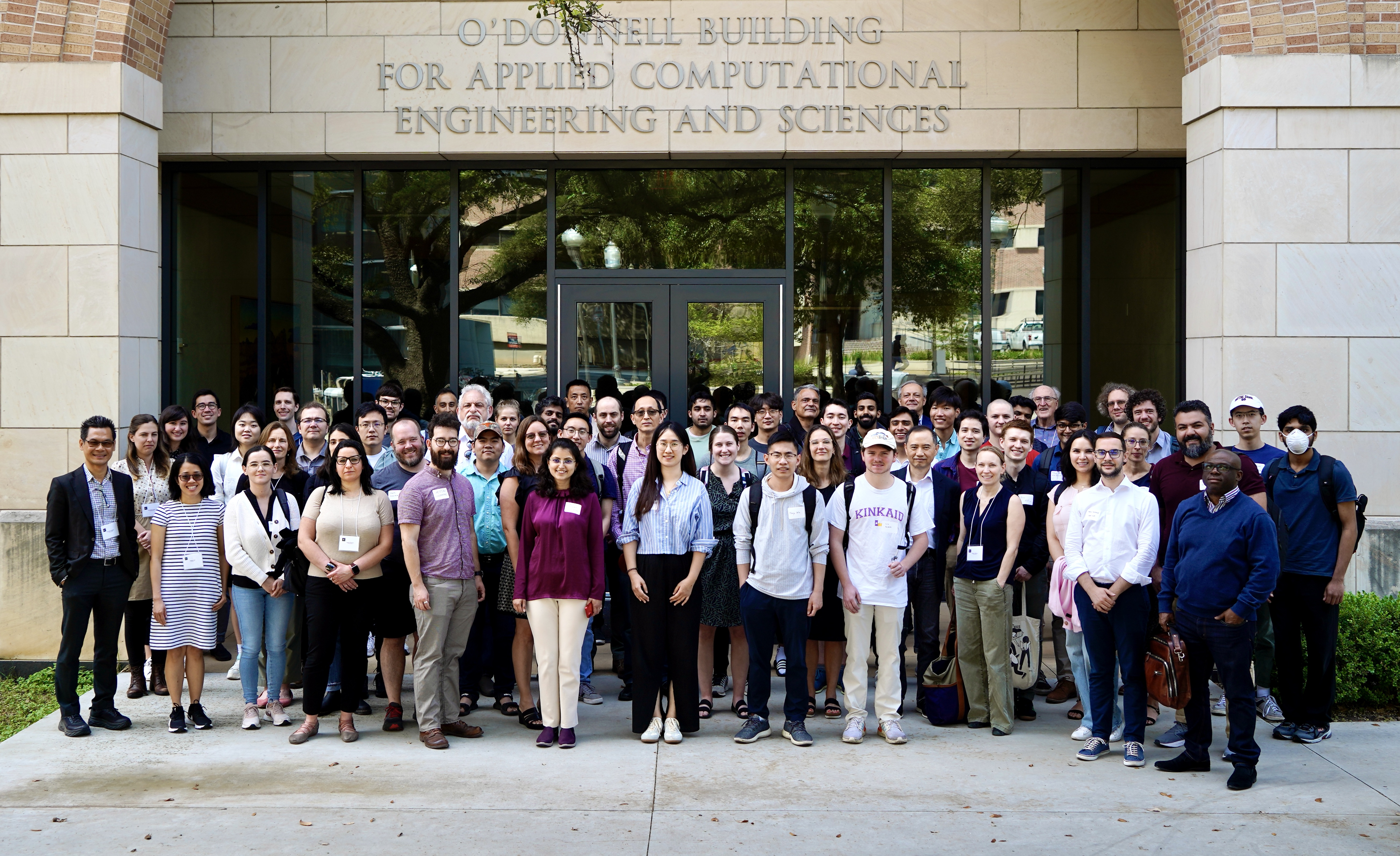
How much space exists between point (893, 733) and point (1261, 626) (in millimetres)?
2638

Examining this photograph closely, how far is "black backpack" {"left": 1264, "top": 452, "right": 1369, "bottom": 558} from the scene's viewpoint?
7.33 metres

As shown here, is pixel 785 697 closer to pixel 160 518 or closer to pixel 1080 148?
pixel 160 518

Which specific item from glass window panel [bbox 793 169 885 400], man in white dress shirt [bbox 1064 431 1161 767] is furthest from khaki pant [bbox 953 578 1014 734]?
glass window panel [bbox 793 169 885 400]

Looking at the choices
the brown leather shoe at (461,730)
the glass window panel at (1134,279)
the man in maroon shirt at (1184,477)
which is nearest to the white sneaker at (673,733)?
the brown leather shoe at (461,730)

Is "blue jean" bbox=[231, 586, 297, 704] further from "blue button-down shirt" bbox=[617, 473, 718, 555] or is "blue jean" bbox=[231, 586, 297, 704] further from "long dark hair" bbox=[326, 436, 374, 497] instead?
"blue button-down shirt" bbox=[617, 473, 718, 555]

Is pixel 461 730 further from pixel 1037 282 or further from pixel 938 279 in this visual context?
pixel 1037 282

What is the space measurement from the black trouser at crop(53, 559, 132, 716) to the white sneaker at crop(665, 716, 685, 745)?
3598mm

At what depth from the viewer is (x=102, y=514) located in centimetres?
759

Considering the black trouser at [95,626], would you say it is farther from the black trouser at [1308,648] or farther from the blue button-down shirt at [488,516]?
the black trouser at [1308,648]

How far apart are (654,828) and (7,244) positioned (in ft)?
25.8

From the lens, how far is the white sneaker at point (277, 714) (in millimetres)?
7516

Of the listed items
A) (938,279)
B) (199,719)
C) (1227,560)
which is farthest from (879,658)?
(938,279)

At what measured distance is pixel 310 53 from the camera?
11.2 m

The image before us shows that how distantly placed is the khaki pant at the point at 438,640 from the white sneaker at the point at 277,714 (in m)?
0.94
